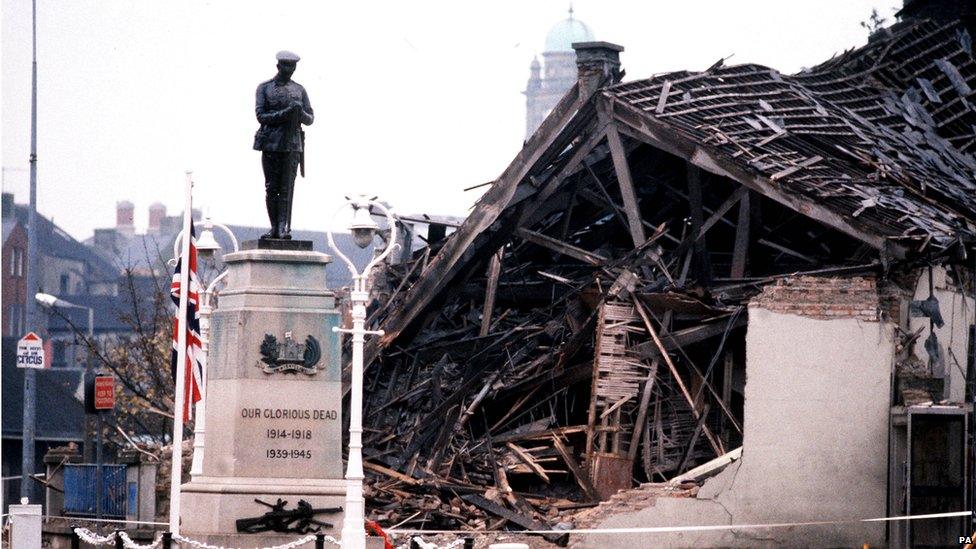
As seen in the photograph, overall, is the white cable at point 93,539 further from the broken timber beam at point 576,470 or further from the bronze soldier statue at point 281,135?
the broken timber beam at point 576,470

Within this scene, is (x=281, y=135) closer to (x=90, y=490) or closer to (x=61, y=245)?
(x=90, y=490)

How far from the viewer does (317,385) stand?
69.2ft

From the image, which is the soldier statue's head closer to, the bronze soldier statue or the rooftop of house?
the bronze soldier statue

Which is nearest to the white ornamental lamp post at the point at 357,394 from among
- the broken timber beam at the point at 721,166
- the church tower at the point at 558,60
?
the broken timber beam at the point at 721,166

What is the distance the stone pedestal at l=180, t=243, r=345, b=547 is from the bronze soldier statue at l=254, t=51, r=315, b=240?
4.02 ft

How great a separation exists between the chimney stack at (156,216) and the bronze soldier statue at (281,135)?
243 feet

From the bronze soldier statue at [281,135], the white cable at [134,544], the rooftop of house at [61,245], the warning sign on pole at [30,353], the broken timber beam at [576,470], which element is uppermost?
the rooftop of house at [61,245]

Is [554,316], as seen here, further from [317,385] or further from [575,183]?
[317,385]

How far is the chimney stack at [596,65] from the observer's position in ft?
97.9

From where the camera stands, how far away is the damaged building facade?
2552cm

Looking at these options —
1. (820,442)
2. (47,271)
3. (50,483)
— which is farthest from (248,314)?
(47,271)

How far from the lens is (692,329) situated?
27.1 meters

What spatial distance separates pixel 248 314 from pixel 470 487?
6731 millimetres

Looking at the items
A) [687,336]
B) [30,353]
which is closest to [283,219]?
[687,336]
